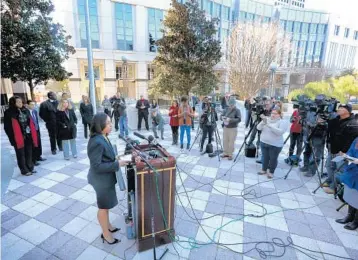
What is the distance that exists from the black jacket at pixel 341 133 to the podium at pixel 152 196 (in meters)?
3.02

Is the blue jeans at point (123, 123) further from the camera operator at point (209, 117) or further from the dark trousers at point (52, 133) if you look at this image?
the camera operator at point (209, 117)

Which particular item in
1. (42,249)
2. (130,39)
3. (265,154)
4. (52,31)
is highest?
(130,39)

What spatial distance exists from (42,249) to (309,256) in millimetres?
3206

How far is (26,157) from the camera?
452 centimetres

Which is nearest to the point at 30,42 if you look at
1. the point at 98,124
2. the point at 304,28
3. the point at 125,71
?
the point at 98,124

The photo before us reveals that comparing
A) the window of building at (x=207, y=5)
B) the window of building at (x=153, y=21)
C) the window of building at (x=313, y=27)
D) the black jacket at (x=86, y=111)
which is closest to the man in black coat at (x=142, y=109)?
the black jacket at (x=86, y=111)

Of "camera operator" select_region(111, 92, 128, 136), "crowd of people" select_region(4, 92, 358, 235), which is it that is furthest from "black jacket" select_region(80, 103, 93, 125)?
"camera operator" select_region(111, 92, 128, 136)

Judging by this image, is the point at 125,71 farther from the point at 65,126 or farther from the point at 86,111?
the point at 65,126

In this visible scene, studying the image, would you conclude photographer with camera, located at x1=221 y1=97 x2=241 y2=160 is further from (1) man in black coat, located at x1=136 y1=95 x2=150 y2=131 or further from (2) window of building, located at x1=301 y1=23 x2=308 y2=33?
(2) window of building, located at x1=301 y1=23 x2=308 y2=33

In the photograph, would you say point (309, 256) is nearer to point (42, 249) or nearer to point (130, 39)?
point (42, 249)

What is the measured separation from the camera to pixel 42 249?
253 centimetres

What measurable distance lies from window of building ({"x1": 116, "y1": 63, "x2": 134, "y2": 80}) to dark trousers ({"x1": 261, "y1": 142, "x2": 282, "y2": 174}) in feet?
62.3

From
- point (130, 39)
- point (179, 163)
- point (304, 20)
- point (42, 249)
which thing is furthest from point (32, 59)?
point (304, 20)

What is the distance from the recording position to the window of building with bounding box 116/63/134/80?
68.7 ft
